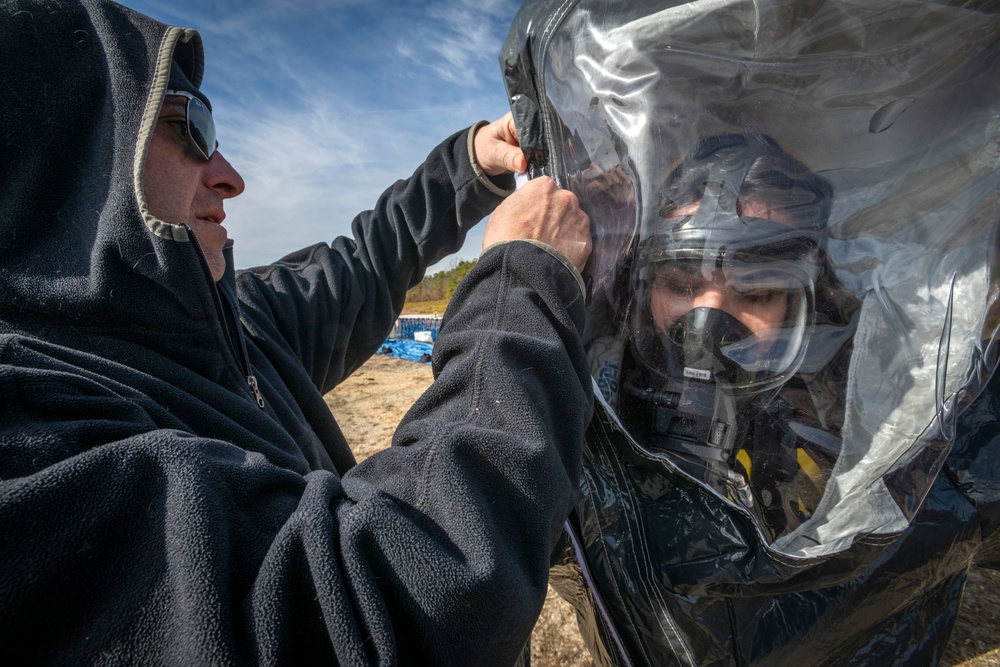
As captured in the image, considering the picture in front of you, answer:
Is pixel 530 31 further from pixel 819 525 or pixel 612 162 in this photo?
pixel 819 525

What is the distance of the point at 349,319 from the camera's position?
1.98 metres

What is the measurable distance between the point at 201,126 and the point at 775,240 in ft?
5.35

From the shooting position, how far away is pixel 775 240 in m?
1.31

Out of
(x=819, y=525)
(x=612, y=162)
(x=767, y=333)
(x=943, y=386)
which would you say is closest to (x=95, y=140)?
(x=612, y=162)

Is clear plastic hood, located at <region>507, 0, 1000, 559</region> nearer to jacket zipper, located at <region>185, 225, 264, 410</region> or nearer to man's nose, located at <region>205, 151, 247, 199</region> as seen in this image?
man's nose, located at <region>205, 151, 247, 199</region>

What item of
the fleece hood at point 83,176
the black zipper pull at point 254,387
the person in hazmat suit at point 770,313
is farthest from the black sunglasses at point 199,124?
the person in hazmat suit at point 770,313

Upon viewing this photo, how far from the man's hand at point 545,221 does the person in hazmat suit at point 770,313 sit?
7.4 inches

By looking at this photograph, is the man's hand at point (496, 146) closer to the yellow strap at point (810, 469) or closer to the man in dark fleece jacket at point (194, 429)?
the man in dark fleece jacket at point (194, 429)

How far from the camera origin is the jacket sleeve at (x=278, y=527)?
0.55m

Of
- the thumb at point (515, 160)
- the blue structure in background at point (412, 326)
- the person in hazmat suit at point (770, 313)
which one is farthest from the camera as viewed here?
the blue structure in background at point (412, 326)

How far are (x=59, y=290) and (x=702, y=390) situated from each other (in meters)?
1.53

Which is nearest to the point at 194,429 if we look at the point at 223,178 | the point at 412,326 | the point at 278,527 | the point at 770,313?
the point at 278,527

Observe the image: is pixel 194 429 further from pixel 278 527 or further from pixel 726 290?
pixel 726 290

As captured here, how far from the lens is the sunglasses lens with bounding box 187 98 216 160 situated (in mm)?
1222
